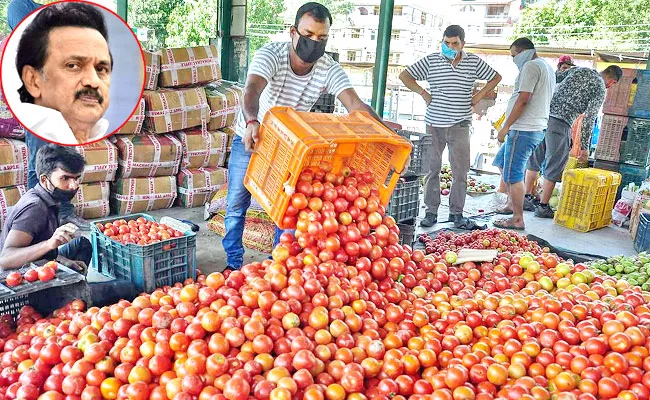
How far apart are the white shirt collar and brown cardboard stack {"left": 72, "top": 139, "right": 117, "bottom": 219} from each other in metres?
3.75

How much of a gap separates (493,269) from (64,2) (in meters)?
2.61

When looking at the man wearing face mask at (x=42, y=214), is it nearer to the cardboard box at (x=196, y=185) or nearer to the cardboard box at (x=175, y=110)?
the cardboard box at (x=175, y=110)

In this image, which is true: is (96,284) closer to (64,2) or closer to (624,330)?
(64,2)

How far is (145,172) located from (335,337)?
4.63 metres

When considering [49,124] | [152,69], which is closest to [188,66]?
[152,69]

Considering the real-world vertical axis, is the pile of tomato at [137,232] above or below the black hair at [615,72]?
below

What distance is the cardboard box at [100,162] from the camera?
18.4 ft

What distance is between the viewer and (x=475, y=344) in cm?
228

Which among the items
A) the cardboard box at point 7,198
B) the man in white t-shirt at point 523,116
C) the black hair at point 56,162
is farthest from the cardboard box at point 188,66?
the man in white t-shirt at point 523,116

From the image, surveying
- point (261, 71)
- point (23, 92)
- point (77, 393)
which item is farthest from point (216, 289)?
point (261, 71)

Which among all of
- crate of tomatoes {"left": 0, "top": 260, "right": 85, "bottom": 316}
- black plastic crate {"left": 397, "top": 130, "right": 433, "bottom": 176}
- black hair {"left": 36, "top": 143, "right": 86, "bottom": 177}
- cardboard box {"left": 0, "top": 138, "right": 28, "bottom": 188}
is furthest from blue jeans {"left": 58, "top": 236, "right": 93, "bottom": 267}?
black plastic crate {"left": 397, "top": 130, "right": 433, "bottom": 176}

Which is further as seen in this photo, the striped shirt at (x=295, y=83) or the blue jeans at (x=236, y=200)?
the blue jeans at (x=236, y=200)

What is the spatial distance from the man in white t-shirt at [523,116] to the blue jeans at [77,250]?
453cm

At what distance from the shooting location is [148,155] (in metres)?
6.06
